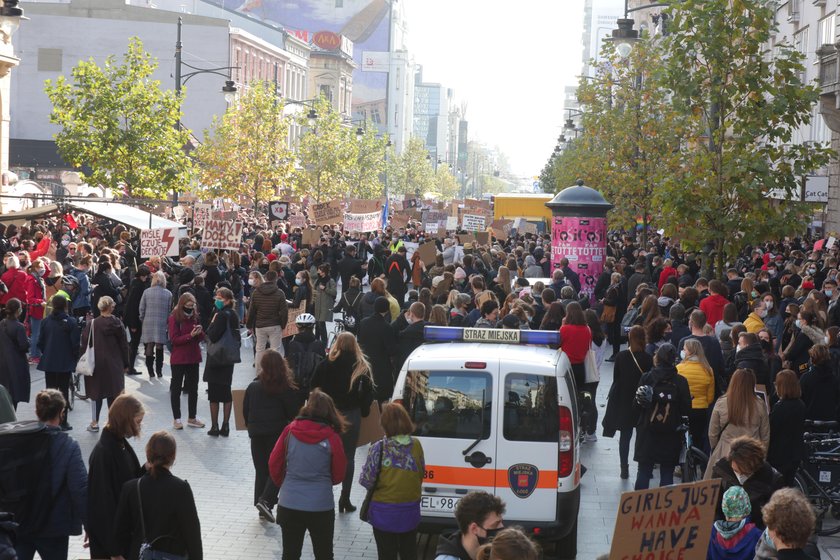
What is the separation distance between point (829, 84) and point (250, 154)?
101 feet

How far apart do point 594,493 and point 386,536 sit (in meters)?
4.67

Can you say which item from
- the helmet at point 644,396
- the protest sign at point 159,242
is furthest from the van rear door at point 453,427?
the protest sign at point 159,242

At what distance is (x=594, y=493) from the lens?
1212 cm

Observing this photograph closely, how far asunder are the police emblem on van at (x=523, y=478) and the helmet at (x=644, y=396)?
236 cm

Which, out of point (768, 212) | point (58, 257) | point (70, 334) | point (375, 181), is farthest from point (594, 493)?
point (375, 181)

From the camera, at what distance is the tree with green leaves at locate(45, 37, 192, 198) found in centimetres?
3862

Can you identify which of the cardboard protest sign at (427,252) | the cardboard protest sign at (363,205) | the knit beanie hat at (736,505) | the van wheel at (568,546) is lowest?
the van wheel at (568,546)

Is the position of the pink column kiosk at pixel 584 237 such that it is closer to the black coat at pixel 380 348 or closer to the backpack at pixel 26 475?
the black coat at pixel 380 348

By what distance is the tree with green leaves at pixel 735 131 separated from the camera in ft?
64.1

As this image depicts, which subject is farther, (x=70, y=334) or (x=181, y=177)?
(x=181, y=177)

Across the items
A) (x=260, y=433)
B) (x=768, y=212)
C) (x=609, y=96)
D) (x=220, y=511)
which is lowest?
(x=220, y=511)

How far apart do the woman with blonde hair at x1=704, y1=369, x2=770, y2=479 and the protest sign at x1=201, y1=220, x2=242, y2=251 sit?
1422 cm

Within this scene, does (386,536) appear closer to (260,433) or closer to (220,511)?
(260,433)

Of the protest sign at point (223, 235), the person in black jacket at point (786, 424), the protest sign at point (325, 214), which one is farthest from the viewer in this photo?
the protest sign at point (325, 214)
